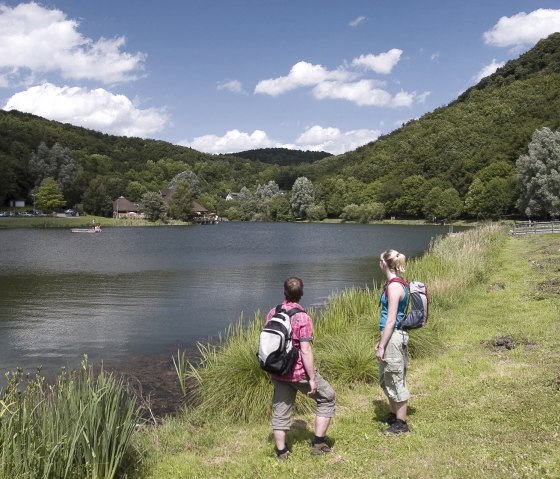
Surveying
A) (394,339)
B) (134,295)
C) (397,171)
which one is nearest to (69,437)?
(394,339)

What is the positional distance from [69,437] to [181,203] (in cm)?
11879

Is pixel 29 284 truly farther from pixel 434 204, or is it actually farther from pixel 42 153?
pixel 42 153

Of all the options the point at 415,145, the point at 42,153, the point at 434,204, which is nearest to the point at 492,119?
the point at 415,145

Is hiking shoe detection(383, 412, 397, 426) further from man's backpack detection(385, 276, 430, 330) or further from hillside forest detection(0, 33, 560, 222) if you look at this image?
hillside forest detection(0, 33, 560, 222)

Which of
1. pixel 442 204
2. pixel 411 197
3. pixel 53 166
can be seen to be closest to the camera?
pixel 442 204

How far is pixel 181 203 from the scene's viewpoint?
12088 cm

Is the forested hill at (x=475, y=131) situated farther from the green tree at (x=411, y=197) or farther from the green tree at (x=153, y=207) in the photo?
the green tree at (x=153, y=207)

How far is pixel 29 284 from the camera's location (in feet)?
82.8

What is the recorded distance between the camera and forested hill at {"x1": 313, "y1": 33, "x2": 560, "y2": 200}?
11631 cm

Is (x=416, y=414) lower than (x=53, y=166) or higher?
lower

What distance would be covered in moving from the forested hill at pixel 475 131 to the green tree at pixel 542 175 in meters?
38.9

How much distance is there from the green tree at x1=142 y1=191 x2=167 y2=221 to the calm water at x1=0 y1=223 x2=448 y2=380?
230 feet

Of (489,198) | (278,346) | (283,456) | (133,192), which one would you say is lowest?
(283,456)

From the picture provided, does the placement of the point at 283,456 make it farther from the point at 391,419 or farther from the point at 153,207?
the point at 153,207
